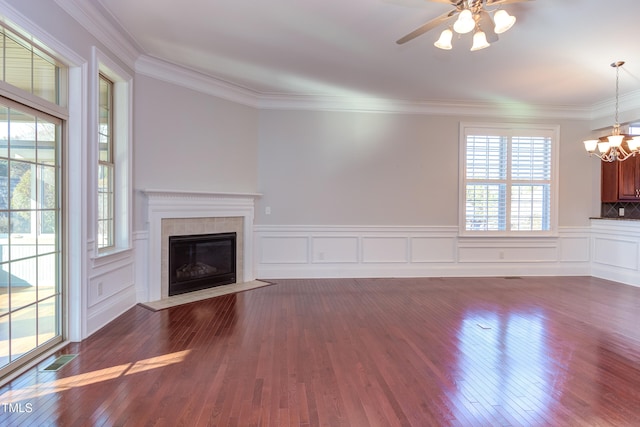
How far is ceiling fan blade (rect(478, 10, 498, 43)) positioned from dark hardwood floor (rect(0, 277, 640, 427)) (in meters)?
2.57

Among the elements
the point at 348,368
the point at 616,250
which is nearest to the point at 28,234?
the point at 348,368

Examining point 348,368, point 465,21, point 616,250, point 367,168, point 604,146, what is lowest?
point 348,368

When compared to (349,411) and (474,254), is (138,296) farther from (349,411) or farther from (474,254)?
(474,254)

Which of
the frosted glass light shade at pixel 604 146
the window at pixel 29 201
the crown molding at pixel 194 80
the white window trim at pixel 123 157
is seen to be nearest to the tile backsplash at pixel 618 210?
the frosted glass light shade at pixel 604 146

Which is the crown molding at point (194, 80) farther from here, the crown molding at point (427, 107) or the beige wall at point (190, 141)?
the crown molding at point (427, 107)

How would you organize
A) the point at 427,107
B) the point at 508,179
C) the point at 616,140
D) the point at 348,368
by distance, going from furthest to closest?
the point at 508,179 < the point at 427,107 < the point at 616,140 < the point at 348,368

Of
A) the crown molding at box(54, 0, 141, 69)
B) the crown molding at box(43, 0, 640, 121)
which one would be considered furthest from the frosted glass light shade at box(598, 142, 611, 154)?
the crown molding at box(54, 0, 141, 69)

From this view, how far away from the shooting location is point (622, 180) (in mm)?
5500

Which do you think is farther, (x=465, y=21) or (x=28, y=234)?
(x=28, y=234)

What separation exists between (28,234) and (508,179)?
6.37 meters

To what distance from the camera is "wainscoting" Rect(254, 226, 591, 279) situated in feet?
18.3

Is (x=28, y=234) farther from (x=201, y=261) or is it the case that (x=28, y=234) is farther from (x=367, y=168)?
(x=367, y=168)

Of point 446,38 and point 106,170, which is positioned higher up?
point 446,38

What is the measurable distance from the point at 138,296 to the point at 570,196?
692 centimetres
